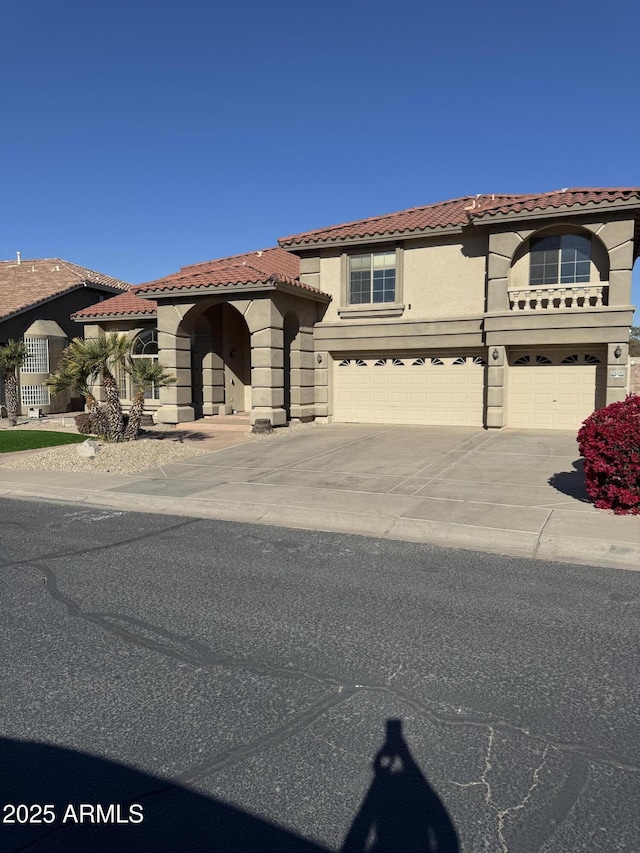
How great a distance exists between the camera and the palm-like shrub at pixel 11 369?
74.6 feet

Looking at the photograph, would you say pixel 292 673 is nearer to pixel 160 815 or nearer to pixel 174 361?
pixel 160 815

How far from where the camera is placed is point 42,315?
2694 centimetres

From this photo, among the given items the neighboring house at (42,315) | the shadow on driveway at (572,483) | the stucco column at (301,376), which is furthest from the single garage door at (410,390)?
the neighboring house at (42,315)

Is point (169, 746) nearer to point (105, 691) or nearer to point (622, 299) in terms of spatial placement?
point (105, 691)

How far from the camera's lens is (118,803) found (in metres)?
3.09

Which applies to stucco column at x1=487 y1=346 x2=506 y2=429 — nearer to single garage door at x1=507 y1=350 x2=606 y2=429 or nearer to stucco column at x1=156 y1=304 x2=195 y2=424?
single garage door at x1=507 y1=350 x2=606 y2=429

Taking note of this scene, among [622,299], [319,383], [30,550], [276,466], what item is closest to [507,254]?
[622,299]

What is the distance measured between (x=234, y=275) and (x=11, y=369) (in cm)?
963

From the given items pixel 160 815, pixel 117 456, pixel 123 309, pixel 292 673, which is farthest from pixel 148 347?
pixel 160 815

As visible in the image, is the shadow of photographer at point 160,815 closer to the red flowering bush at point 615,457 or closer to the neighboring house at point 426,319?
the red flowering bush at point 615,457

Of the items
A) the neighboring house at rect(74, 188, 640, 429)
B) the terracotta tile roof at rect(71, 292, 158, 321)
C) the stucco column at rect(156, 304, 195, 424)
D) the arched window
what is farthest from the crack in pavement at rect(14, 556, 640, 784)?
the arched window

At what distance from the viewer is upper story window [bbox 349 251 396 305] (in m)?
20.3

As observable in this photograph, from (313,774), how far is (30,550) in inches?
210

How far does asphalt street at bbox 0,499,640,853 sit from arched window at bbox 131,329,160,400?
16.9 metres
